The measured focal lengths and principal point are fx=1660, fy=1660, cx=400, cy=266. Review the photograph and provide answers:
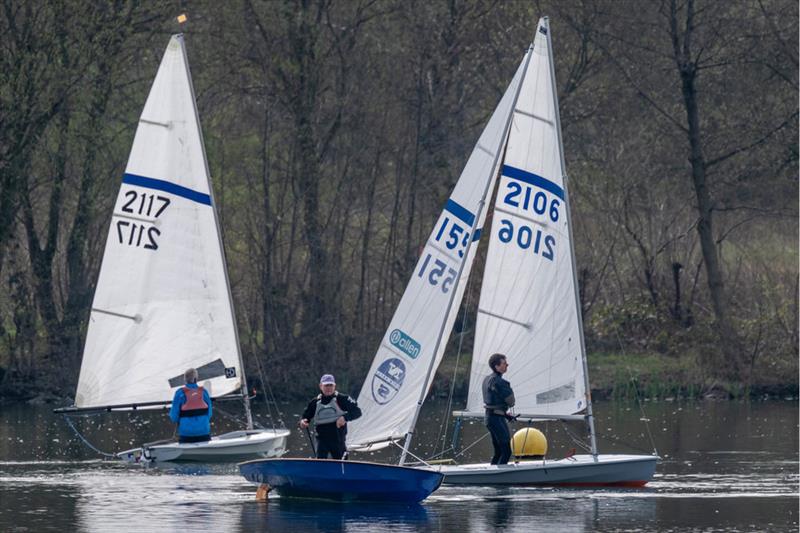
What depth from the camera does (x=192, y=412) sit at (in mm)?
25391

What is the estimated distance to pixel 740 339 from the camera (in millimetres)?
38469

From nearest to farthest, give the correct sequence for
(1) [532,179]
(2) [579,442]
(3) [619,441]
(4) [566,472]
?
(4) [566,472] < (1) [532,179] < (2) [579,442] < (3) [619,441]

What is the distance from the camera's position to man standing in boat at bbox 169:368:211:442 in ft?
82.3

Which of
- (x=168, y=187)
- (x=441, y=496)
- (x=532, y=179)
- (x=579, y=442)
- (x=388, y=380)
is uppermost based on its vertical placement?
(x=168, y=187)

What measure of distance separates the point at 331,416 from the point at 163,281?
7791mm

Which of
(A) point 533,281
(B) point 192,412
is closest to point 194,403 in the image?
(B) point 192,412

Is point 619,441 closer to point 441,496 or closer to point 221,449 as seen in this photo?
point 221,449

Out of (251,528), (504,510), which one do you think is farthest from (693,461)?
(251,528)

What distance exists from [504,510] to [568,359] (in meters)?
3.23

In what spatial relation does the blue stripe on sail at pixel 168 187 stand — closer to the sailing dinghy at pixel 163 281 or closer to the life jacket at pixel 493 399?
the sailing dinghy at pixel 163 281

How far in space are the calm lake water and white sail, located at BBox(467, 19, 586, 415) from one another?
1519 millimetres

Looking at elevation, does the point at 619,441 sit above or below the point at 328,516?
above

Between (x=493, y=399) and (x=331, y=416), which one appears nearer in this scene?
(x=331, y=416)

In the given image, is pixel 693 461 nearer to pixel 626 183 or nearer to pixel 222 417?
pixel 222 417
